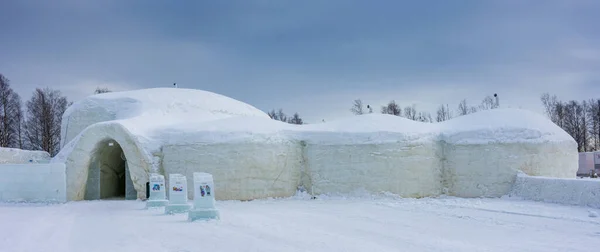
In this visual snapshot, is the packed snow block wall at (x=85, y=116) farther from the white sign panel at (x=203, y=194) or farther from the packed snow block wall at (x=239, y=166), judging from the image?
the white sign panel at (x=203, y=194)

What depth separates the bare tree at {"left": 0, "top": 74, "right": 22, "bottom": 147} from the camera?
39.7m

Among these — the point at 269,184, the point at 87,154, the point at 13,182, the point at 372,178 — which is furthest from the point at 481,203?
the point at 13,182

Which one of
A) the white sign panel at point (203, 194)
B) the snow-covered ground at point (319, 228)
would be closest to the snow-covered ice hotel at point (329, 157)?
the snow-covered ground at point (319, 228)

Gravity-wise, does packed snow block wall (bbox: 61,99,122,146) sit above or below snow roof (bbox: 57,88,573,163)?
above

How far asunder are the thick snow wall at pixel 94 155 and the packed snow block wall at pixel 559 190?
49.1 ft

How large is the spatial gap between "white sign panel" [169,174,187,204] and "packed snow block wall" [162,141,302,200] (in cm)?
496

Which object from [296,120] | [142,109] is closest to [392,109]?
[296,120]

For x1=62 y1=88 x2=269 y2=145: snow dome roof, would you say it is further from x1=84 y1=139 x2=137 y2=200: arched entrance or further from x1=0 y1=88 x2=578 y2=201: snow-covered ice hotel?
x1=0 y1=88 x2=578 y2=201: snow-covered ice hotel

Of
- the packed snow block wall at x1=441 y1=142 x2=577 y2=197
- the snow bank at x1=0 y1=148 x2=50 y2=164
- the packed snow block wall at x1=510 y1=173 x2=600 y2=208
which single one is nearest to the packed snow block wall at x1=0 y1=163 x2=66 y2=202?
the snow bank at x1=0 y1=148 x2=50 y2=164

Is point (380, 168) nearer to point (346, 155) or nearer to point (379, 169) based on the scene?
point (379, 169)

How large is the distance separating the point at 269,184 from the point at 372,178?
14.2ft

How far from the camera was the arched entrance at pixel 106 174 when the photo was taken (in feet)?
73.5

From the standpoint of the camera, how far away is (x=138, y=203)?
63.7 ft

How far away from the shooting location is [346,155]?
20.8 meters
